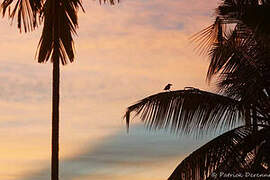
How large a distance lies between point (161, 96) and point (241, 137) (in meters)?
2.09

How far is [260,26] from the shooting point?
12.6m

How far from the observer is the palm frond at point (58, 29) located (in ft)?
53.8

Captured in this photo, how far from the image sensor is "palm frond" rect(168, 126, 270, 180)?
1315 cm

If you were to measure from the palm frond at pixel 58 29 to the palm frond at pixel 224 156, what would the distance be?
516 centimetres

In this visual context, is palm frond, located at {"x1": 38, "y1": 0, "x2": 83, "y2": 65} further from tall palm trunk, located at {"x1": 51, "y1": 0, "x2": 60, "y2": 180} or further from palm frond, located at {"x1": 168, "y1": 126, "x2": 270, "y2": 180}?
palm frond, located at {"x1": 168, "y1": 126, "x2": 270, "y2": 180}

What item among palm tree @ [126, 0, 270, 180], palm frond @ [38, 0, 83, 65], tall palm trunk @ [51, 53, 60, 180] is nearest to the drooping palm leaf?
palm tree @ [126, 0, 270, 180]

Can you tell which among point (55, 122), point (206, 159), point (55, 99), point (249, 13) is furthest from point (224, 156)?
point (55, 99)

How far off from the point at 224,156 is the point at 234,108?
3.70ft

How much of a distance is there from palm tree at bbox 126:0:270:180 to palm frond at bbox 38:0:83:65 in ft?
11.2

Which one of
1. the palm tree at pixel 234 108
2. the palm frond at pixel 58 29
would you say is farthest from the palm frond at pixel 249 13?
the palm frond at pixel 58 29

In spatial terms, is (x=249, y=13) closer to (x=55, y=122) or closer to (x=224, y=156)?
(x=224, y=156)

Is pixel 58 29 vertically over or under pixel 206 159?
over

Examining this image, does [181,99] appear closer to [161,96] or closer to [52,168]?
[161,96]

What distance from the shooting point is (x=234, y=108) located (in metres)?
13.5
